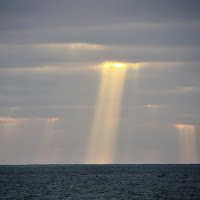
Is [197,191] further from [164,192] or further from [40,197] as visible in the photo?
[40,197]

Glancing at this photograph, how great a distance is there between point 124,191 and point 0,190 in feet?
72.8

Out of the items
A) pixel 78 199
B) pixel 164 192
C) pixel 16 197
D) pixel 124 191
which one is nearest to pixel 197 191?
pixel 164 192

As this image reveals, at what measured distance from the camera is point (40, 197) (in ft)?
288

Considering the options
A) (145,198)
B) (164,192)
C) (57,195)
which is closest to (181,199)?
(145,198)

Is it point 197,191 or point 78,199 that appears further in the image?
point 197,191

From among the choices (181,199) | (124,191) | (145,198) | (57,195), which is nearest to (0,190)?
(57,195)

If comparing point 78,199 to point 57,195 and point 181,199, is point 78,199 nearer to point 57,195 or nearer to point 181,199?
point 57,195

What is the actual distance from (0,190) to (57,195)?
590 inches

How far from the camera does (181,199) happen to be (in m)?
82.8

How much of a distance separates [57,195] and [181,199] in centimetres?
2072

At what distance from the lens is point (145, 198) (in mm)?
86688

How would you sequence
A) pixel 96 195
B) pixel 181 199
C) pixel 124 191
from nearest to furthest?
1. pixel 181 199
2. pixel 96 195
3. pixel 124 191

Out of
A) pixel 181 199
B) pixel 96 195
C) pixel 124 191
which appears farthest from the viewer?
pixel 124 191

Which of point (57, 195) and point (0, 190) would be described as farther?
point (0, 190)
